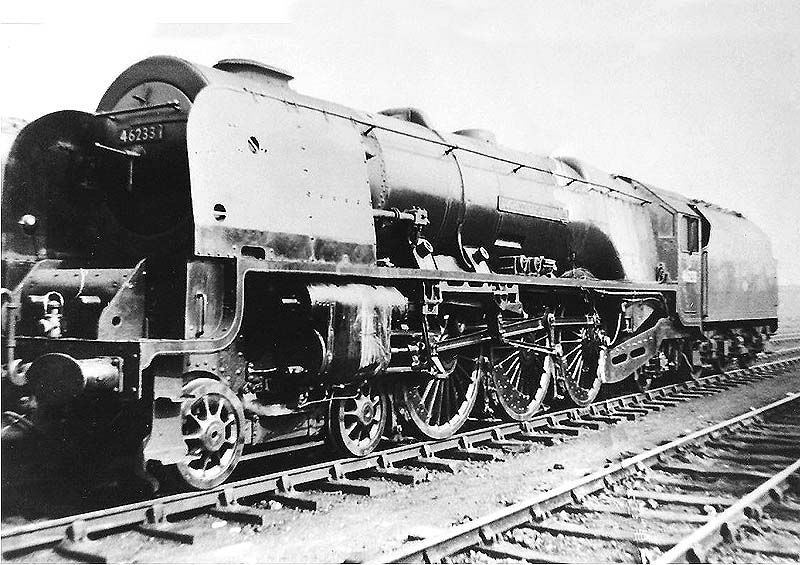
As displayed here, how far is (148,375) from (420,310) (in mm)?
3024

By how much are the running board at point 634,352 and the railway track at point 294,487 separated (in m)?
0.73

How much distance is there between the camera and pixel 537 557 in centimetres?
439

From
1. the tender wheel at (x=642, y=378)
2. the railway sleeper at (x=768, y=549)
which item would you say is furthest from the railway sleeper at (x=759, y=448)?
the tender wheel at (x=642, y=378)

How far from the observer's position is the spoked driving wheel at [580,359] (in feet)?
32.4

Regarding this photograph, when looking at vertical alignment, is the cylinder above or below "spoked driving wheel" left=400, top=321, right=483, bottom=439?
above

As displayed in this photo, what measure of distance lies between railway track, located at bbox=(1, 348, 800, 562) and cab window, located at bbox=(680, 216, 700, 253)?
4.21 meters

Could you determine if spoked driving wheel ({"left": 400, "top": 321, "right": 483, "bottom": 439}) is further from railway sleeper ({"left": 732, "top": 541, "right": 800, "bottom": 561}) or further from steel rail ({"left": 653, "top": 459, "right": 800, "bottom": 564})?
railway sleeper ({"left": 732, "top": 541, "right": 800, "bottom": 561})

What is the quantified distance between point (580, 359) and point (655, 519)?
5.05m

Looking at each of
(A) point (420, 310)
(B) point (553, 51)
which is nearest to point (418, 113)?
(B) point (553, 51)

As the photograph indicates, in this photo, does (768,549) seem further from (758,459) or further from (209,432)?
(209,432)

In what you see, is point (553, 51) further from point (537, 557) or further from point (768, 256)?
point (768, 256)

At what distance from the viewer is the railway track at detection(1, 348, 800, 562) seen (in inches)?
169

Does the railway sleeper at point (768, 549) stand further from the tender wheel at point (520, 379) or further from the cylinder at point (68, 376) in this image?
the cylinder at point (68, 376)

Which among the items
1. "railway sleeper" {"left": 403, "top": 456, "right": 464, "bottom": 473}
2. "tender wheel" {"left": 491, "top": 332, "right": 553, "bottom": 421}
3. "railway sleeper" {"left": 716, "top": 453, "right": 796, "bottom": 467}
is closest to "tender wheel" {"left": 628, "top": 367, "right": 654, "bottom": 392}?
"tender wheel" {"left": 491, "top": 332, "right": 553, "bottom": 421}
